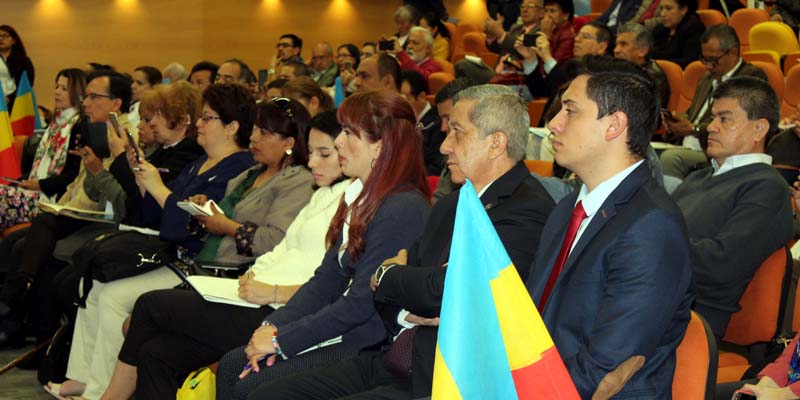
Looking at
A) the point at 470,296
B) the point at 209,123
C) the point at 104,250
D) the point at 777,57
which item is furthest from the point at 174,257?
the point at 777,57

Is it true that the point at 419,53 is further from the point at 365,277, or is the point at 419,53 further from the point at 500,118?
the point at 500,118

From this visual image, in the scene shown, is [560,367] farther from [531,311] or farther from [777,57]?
[777,57]

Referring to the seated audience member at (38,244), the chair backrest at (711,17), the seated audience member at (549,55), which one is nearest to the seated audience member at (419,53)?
the seated audience member at (549,55)

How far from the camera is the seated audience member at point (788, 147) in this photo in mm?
4367

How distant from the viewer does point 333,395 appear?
262 centimetres

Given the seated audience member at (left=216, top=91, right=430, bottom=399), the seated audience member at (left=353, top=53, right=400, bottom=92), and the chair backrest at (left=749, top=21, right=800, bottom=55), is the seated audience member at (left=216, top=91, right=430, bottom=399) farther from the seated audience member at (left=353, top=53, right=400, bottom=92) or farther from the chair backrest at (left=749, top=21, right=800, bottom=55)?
the chair backrest at (left=749, top=21, right=800, bottom=55)

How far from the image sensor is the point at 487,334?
1631 millimetres

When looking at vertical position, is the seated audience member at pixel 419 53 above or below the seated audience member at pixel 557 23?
below

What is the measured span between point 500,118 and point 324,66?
22.0ft

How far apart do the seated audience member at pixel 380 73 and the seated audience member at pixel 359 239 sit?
9.70ft

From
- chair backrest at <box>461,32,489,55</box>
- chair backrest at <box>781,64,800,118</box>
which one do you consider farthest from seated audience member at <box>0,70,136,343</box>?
chair backrest at <box>461,32,489,55</box>

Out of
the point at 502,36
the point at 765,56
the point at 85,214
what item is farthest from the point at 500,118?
the point at 502,36

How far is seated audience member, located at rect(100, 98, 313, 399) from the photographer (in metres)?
3.29

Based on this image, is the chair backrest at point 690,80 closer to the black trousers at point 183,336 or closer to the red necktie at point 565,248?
the black trousers at point 183,336
